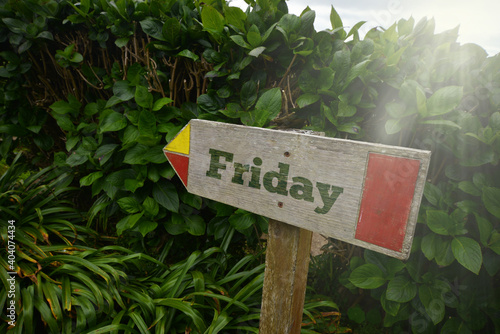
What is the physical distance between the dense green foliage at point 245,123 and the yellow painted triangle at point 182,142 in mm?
352

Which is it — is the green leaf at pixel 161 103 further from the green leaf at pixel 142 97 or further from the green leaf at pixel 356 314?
the green leaf at pixel 356 314

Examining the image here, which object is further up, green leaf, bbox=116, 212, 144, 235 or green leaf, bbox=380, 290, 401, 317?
green leaf, bbox=116, 212, 144, 235

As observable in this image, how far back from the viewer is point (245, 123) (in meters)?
1.45

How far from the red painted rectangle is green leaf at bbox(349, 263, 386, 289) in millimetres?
776

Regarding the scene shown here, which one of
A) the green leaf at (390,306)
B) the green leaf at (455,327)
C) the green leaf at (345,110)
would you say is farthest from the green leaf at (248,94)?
the green leaf at (455,327)

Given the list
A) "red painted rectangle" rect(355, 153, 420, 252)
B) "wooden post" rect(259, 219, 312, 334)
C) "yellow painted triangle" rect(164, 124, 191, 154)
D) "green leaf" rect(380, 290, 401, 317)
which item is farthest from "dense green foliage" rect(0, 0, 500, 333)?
"red painted rectangle" rect(355, 153, 420, 252)

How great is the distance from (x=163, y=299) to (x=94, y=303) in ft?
1.26

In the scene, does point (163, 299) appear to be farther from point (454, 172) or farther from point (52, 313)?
point (454, 172)

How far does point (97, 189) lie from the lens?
199cm

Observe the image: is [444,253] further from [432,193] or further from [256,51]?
[256,51]

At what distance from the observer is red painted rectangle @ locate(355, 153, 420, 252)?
0.67 meters

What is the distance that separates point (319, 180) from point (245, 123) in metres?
0.74

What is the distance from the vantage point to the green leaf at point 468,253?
1.13 metres

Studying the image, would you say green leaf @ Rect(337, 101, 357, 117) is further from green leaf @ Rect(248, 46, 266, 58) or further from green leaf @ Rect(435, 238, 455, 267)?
green leaf @ Rect(435, 238, 455, 267)
